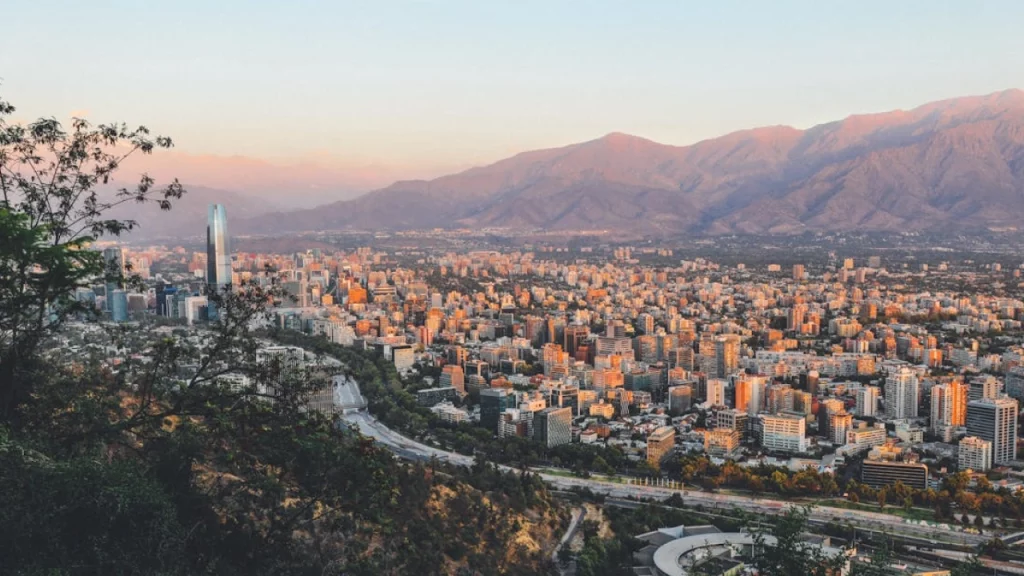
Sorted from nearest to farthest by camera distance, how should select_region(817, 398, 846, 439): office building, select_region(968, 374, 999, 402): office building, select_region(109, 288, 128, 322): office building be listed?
select_region(817, 398, 846, 439): office building
select_region(968, 374, 999, 402): office building
select_region(109, 288, 128, 322): office building

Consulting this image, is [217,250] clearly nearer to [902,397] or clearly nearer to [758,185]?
[902,397]

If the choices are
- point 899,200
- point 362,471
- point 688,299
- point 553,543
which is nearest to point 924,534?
point 553,543

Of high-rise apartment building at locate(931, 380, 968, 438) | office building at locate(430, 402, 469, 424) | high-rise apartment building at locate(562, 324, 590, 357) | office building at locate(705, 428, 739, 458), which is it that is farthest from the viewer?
high-rise apartment building at locate(562, 324, 590, 357)

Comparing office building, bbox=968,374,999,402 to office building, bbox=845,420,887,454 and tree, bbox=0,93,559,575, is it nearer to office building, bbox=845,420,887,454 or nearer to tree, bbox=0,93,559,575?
office building, bbox=845,420,887,454

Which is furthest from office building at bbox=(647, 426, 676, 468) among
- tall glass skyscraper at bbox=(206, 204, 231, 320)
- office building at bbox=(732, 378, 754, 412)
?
tall glass skyscraper at bbox=(206, 204, 231, 320)

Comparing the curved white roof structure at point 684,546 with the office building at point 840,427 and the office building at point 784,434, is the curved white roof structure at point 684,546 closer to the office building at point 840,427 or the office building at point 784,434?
the office building at point 784,434

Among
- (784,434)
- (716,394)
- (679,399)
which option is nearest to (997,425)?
(784,434)
